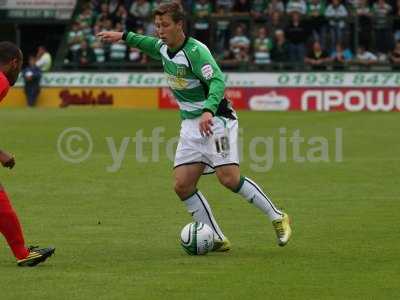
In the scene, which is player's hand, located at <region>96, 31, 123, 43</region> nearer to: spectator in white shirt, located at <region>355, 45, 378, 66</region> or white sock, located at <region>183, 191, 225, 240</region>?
white sock, located at <region>183, 191, 225, 240</region>

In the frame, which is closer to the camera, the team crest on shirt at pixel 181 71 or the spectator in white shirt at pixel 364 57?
Answer: the team crest on shirt at pixel 181 71

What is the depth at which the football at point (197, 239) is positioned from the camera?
9.97 metres

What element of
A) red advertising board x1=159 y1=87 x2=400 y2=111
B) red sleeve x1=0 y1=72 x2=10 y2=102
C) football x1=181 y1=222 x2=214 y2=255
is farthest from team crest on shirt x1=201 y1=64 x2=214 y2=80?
red advertising board x1=159 y1=87 x2=400 y2=111

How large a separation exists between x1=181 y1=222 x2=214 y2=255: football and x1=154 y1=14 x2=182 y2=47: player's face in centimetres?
161

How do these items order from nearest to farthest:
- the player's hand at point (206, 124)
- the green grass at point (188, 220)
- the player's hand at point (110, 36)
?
the green grass at point (188, 220) < the player's hand at point (206, 124) < the player's hand at point (110, 36)

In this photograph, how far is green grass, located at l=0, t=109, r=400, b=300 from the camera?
27.9 feet

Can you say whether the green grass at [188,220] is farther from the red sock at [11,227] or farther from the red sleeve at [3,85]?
the red sleeve at [3,85]

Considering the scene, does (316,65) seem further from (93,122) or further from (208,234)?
(208,234)

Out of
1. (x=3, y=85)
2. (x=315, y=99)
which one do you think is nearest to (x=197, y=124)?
(x=3, y=85)

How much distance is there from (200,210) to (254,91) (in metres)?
24.2

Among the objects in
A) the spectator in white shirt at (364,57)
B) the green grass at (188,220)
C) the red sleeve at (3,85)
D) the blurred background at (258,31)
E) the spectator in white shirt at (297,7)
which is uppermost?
the red sleeve at (3,85)

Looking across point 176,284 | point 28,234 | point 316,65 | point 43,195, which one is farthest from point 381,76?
point 176,284

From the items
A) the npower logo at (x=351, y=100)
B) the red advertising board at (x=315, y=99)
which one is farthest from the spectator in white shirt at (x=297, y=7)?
the npower logo at (x=351, y=100)

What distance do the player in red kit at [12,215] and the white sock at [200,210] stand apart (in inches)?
58.2
